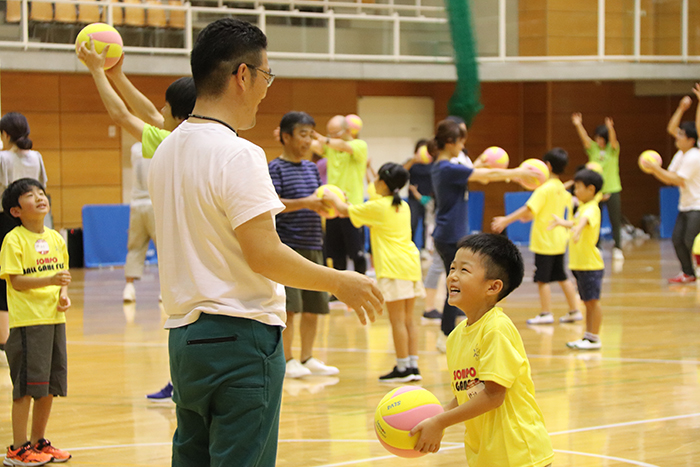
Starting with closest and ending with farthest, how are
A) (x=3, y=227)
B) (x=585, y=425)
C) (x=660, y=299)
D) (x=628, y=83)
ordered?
(x=585, y=425), (x=3, y=227), (x=660, y=299), (x=628, y=83)

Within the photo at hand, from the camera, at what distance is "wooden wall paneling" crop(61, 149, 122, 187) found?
15070 millimetres

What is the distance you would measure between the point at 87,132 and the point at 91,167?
61 centimetres

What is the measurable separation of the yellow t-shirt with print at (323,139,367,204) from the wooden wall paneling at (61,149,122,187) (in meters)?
6.34

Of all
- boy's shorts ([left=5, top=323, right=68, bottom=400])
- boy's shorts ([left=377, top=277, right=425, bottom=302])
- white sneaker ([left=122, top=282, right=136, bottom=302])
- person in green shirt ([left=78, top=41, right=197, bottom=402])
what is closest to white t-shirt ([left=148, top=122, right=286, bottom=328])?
person in green shirt ([left=78, top=41, right=197, bottom=402])

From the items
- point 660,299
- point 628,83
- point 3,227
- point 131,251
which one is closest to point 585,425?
point 3,227

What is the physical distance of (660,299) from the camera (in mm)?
9984

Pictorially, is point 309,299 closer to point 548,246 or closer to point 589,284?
point 589,284

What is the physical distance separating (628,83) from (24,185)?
17.3 metres

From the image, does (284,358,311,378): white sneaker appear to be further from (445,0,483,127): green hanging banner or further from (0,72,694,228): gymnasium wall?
→ (445,0,483,127): green hanging banner

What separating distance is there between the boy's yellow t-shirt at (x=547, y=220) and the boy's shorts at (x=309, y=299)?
2991 millimetres

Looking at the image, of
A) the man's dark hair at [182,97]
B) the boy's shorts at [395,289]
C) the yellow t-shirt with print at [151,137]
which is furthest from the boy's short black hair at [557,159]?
the yellow t-shirt with print at [151,137]

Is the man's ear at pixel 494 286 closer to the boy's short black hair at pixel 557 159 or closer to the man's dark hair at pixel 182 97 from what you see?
the man's dark hair at pixel 182 97

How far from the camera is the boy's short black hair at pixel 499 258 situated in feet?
9.91

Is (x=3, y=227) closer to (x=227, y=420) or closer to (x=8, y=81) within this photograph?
(x=227, y=420)
